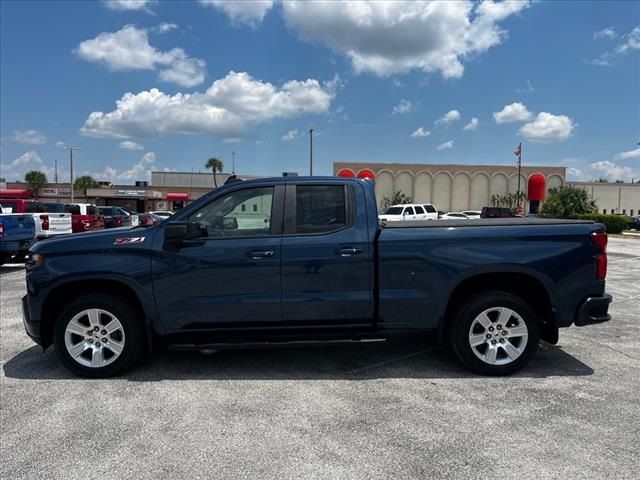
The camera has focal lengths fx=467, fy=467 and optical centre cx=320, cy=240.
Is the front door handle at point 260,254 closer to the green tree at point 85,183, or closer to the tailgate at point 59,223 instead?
the tailgate at point 59,223

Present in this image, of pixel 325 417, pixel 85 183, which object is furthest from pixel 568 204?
pixel 85 183

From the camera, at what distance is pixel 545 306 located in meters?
4.59

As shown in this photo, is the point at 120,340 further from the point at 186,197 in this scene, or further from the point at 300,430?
the point at 186,197

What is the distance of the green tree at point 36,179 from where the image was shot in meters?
72.8

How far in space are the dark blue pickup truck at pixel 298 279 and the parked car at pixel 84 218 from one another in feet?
46.5

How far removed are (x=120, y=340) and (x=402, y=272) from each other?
2787 mm

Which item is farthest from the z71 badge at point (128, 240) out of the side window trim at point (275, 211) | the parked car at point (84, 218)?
the parked car at point (84, 218)

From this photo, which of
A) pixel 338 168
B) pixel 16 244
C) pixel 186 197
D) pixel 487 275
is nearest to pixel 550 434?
pixel 487 275

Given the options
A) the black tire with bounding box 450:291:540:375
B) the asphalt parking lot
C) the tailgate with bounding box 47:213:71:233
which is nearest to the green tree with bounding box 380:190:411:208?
the tailgate with bounding box 47:213:71:233

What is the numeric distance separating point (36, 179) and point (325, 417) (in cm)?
8601

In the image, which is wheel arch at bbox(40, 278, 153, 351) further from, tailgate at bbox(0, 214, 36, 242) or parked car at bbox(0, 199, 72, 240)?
tailgate at bbox(0, 214, 36, 242)

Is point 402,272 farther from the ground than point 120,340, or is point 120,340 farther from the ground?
point 402,272

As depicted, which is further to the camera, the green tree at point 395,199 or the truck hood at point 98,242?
the green tree at point 395,199

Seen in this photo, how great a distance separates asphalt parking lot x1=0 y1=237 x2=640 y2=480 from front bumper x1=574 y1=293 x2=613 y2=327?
22.5 inches
